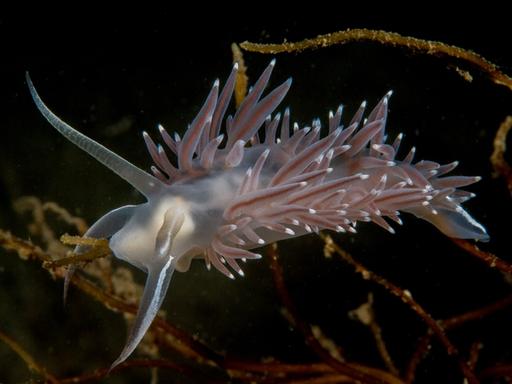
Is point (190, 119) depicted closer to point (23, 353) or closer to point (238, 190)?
point (238, 190)

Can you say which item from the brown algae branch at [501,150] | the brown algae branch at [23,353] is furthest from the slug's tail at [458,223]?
the brown algae branch at [23,353]

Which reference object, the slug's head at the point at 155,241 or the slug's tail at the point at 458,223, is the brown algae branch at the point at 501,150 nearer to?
the slug's tail at the point at 458,223

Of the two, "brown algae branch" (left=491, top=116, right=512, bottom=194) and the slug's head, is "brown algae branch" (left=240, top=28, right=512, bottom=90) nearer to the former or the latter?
"brown algae branch" (left=491, top=116, right=512, bottom=194)

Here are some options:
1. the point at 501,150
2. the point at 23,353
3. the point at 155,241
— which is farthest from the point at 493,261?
the point at 23,353

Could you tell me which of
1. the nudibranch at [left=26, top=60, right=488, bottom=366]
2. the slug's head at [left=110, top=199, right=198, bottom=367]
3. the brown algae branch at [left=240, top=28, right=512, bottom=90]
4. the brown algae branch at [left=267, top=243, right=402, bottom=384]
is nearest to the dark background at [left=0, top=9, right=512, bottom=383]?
the brown algae branch at [left=267, top=243, right=402, bottom=384]

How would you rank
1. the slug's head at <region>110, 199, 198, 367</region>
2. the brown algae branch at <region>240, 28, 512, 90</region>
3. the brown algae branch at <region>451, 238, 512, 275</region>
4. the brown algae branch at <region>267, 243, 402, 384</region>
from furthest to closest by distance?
the brown algae branch at <region>267, 243, 402, 384</region> → the brown algae branch at <region>451, 238, 512, 275</region> → the brown algae branch at <region>240, 28, 512, 90</region> → the slug's head at <region>110, 199, 198, 367</region>
